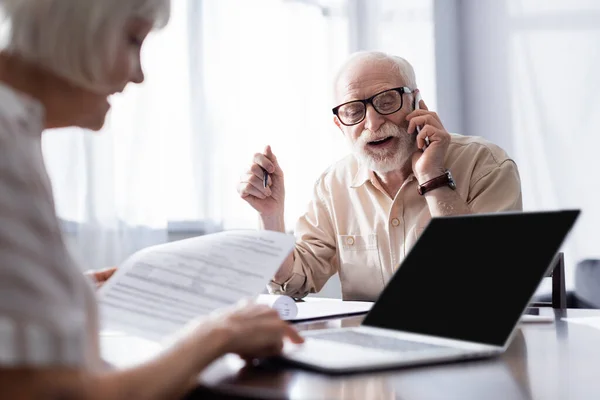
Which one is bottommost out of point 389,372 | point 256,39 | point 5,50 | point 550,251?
point 389,372

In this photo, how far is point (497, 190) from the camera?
6.09ft

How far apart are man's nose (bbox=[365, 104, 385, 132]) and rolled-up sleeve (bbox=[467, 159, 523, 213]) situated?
12.0 inches

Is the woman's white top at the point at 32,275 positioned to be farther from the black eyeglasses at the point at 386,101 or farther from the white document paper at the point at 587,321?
the black eyeglasses at the point at 386,101

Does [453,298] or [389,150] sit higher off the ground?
[389,150]

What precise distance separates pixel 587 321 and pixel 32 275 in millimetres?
936

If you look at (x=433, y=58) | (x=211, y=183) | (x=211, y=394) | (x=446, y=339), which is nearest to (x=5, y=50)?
(x=211, y=394)

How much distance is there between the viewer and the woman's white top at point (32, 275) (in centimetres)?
52

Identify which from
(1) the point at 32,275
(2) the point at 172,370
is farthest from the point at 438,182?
(1) the point at 32,275

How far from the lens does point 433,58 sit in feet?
12.7

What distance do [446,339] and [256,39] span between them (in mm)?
2359

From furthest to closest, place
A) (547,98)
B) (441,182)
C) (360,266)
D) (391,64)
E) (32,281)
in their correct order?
1. (547,98)
2. (391,64)
3. (360,266)
4. (441,182)
5. (32,281)

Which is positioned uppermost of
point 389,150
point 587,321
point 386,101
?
point 386,101

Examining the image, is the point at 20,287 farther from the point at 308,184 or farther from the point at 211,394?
the point at 308,184

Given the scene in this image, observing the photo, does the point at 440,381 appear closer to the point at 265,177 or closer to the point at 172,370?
the point at 172,370
